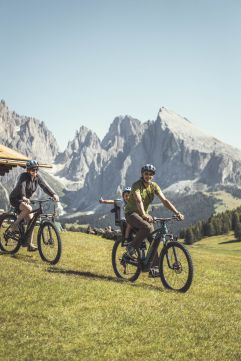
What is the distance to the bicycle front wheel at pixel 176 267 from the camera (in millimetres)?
12805

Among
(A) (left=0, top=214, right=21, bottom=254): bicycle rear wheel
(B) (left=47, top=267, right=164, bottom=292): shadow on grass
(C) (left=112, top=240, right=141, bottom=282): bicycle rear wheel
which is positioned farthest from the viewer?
(A) (left=0, top=214, right=21, bottom=254): bicycle rear wheel

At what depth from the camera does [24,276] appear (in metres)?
13.2

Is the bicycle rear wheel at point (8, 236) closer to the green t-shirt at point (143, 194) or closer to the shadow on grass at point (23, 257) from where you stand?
the shadow on grass at point (23, 257)

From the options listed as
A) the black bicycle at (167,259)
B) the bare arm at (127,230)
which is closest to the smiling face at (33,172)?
the bare arm at (127,230)

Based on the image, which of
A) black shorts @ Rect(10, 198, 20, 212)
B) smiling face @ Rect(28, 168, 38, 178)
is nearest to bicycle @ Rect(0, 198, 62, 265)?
black shorts @ Rect(10, 198, 20, 212)

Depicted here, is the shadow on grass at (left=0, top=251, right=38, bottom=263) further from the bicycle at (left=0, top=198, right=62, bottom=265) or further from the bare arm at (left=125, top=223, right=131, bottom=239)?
the bare arm at (left=125, top=223, right=131, bottom=239)

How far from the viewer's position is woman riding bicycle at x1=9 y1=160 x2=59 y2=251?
1639cm

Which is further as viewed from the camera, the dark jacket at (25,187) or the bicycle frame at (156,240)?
the dark jacket at (25,187)

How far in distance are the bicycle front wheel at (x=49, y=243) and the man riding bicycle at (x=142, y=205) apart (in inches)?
127

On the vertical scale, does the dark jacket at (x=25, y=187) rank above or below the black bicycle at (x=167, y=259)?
above

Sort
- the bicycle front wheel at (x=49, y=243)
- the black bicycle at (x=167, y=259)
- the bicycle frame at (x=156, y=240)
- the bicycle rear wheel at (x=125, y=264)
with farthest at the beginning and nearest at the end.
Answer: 1. the bicycle front wheel at (x=49, y=243)
2. the bicycle rear wheel at (x=125, y=264)
3. the bicycle frame at (x=156, y=240)
4. the black bicycle at (x=167, y=259)

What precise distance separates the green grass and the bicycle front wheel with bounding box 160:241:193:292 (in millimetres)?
393

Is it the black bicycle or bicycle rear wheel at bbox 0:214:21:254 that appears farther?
bicycle rear wheel at bbox 0:214:21:254

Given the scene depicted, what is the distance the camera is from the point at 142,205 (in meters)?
13.5
